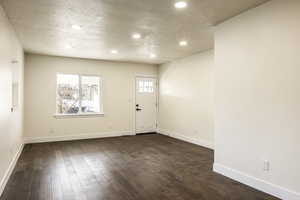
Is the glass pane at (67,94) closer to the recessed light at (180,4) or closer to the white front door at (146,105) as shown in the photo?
the white front door at (146,105)

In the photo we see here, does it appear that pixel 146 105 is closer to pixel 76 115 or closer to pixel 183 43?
pixel 76 115

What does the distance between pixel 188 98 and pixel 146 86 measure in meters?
2.02

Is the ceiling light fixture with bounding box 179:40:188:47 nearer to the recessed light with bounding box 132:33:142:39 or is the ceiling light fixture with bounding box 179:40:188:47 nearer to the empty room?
the empty room

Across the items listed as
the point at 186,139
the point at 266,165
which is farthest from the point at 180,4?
the point at 186,139

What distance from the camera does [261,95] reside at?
2840mm

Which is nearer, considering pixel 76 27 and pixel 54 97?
pixel 76 27

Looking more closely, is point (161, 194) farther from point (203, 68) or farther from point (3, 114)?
point (203, 68)

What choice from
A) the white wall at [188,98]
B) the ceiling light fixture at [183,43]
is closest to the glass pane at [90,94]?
the white wall at [188,98]

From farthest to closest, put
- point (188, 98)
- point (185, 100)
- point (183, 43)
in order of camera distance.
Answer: point (185, 100) < point (188, 98) < point (183, 43)

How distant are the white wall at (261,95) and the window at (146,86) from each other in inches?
165

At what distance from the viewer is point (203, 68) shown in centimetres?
557

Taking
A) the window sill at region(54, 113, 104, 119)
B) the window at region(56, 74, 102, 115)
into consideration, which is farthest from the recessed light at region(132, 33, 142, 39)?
the window sill at region(54, 113, 104, 119)

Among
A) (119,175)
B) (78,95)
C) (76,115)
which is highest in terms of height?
(78,95)

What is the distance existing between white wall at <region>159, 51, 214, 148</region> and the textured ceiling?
0.74 m
